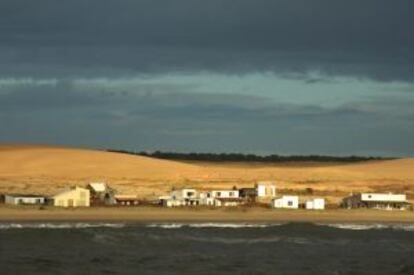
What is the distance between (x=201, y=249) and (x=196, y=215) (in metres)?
36.0

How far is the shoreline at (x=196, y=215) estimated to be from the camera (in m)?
78.7

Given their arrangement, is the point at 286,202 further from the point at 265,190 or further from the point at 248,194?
the point at 265,190

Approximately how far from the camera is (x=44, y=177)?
Result: 11619 cm

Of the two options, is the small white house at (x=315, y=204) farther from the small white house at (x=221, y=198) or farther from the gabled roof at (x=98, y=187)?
the gabled roof at (x=98, y=187)

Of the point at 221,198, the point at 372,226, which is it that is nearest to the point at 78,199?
the point at 221,198

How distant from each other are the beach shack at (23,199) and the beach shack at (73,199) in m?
1.22

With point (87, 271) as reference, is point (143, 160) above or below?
above

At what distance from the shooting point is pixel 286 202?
313 feet

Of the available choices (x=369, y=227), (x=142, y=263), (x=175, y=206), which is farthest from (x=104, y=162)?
(x=142, y=263)

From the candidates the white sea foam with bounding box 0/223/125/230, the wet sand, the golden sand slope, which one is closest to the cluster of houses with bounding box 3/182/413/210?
the wet sand

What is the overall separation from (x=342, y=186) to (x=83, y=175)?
29536mm

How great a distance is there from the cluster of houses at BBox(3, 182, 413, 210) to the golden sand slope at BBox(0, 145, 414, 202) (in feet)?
21.1

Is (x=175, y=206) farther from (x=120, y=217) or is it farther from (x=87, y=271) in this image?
(x=87, y=271)

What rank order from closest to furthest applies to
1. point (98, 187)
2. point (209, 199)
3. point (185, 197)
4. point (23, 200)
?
point (23, 200) → point (185, 197) → point (209, 199) → point (98, 187)
